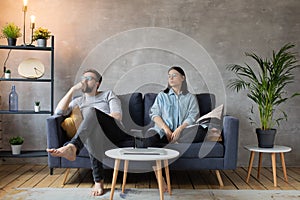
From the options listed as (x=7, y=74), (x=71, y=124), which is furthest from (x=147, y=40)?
(x=7, y=74)

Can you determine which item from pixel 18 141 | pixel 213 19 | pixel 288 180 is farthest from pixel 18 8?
pixel 288 180

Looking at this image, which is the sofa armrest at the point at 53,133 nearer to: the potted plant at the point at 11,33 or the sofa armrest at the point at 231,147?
the potted plant at the point at 11,33

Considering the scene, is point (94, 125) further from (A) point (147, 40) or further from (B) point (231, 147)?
(A) point (147, 40)

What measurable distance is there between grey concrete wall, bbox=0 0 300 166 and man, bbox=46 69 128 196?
1.89 feet

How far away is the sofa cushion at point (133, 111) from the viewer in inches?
153

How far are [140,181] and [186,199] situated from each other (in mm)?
677

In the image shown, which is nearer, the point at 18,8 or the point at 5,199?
the point at 5,199

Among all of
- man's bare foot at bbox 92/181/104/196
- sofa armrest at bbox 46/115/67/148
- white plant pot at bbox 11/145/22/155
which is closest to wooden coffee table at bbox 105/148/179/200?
man's bare foot at bbox 92/181/104/196

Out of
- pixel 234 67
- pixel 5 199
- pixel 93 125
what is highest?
pixel 234 67

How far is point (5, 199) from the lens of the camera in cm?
292

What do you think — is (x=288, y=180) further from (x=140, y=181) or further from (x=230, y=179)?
(x=140, y=181)

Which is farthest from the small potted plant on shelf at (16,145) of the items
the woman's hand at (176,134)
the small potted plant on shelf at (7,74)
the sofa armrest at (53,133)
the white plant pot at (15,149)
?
the woman's hand at (176,134)

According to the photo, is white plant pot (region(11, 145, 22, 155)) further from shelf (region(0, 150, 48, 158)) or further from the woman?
the woman

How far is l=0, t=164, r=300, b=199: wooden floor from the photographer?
3.40 meters
